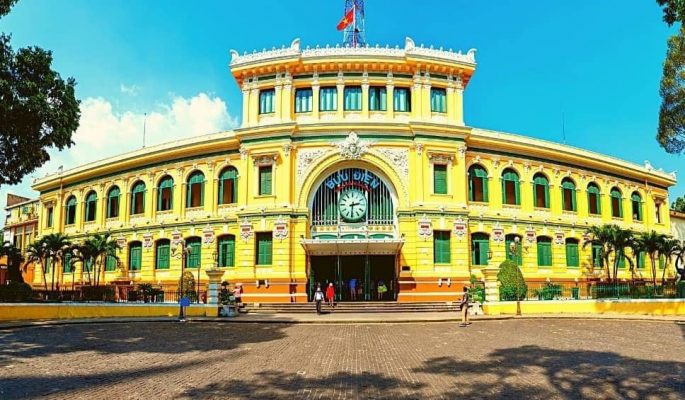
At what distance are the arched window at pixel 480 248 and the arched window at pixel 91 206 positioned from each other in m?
26.5

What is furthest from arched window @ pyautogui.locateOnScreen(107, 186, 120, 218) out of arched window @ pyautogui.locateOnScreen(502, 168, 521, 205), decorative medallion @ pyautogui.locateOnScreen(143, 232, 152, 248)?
arched window @ pyautogui.locateOnScreen(502, 168, 521, 205)

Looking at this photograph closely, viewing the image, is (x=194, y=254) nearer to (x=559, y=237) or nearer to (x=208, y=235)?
(x=208, y=235)

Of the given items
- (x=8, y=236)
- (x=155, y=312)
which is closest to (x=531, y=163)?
(x=155, y=312)

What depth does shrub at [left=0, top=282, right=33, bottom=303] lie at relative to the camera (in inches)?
1029

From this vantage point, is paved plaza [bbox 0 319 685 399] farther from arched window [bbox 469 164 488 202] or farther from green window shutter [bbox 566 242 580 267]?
green window shutter [bbox 566 242 580 267]

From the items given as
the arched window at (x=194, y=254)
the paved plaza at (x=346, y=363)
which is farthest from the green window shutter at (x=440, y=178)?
the paved plaza at (x=346, y=363)

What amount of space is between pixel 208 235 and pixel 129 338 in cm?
1883

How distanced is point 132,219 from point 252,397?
109 feet

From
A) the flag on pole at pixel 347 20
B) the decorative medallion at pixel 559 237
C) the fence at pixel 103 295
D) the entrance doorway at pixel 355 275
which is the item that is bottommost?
the fence at pixel 103 295

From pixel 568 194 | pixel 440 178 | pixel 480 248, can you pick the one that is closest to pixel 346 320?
pixel 440 178

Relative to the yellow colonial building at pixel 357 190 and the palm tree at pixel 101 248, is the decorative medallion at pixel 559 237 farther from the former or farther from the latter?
the palm tree at pixel 101 248

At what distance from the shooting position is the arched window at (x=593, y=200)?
130 ft

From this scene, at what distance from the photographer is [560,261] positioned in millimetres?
36812

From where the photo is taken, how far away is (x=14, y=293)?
26.5 metres
